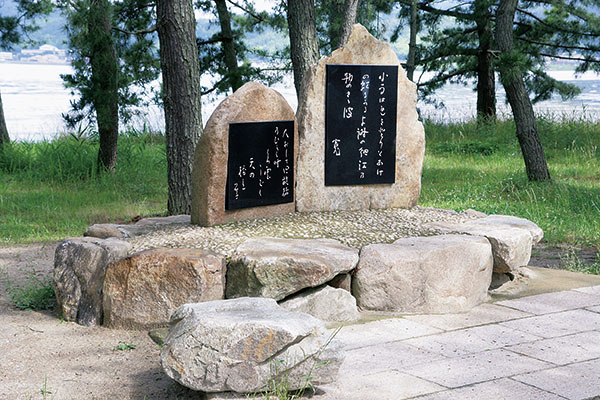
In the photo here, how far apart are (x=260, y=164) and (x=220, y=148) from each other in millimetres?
384

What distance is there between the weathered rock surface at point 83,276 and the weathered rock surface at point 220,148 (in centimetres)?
61

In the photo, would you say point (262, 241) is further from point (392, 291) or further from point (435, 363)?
point (435, 363)

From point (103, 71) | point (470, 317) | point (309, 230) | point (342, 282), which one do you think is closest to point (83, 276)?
point (309, 230)

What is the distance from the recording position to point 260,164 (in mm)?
4641

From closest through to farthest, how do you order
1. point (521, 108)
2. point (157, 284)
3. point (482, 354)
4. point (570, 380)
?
point (570, 380) < point (482, 354) < point (157, 284) < point (521, 108)

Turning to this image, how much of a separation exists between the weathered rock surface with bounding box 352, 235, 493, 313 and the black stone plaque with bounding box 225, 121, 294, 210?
0.92 meters

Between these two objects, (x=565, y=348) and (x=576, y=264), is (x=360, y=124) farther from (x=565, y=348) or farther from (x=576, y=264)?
(x=565, y=348)

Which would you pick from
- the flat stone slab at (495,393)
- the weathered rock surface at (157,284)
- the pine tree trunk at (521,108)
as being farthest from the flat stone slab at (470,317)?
the pine tree trunk at (521,108)

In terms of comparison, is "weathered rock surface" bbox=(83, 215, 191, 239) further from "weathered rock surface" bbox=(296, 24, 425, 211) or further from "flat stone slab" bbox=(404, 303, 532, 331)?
"flat stone slab" bbox=(404, 303, 532, 331)

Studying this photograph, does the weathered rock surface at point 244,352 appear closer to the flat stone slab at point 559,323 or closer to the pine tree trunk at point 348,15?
the flat stone slab at point 559,323

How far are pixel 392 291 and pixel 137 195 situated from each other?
5092 millimetres

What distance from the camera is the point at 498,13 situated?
848 cm

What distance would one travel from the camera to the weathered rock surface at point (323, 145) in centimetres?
489

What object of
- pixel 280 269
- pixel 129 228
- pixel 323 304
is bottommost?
pixel 323 304
